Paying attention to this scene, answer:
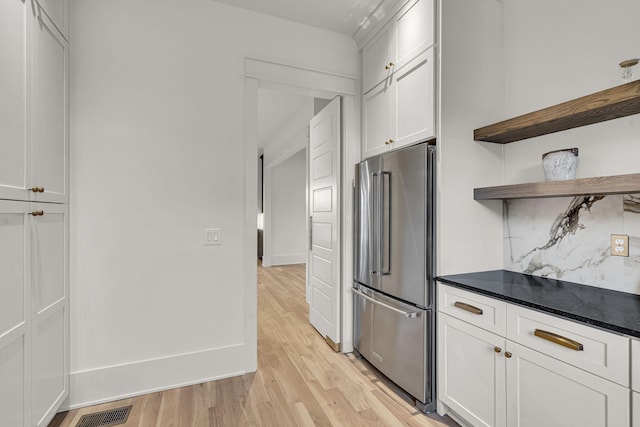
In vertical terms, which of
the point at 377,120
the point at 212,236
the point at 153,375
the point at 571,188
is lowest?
the point at 153,375

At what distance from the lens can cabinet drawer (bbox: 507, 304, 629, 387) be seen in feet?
3.67

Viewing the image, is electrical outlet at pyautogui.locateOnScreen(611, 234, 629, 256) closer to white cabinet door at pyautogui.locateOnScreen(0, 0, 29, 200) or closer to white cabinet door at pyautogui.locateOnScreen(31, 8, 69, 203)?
white cabinet door at pyautogui.locateOnScreen(0, 0, 29, 200)

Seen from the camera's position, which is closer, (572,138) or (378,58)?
(572,138)

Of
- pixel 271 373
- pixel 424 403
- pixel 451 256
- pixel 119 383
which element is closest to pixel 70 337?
pixel 119 383

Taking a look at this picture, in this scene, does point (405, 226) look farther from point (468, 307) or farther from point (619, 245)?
point (619, 245)

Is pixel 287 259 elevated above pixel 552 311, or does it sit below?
below

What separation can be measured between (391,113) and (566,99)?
1045 millimetres

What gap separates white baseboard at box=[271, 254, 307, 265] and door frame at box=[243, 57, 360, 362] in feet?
16.0

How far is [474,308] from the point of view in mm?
1656

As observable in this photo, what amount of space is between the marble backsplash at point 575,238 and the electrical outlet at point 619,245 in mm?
17

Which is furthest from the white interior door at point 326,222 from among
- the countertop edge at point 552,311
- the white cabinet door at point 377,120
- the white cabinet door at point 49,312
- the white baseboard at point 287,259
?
the white baseboard at point 287,259

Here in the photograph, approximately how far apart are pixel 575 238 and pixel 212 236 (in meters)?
2.35

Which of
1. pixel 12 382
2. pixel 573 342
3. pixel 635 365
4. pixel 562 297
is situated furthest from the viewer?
pixel 562 297

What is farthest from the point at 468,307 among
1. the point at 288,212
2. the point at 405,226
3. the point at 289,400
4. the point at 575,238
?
the point at 288,212
